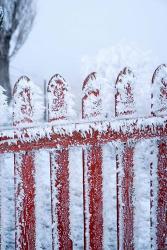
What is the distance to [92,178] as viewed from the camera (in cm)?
211

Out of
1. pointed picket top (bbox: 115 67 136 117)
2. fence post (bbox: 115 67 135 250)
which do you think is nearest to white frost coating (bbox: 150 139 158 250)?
fence post (bbox: 115 67 135 250)

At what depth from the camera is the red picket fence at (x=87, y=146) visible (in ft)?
6.62

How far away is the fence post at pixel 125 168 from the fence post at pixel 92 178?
0.41 feet

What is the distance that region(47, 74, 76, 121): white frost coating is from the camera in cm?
203

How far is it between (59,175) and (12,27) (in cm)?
1041

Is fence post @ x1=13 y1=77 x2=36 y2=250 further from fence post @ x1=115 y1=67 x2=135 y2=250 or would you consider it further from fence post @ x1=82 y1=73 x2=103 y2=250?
fence post @ x1=115 y1=67 x2=135 y2=250

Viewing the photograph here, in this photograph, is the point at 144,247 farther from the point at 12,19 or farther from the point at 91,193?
the point at 12,19

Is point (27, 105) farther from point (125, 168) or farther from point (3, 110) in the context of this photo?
point (125, 168)

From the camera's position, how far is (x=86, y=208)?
2139 millimetres

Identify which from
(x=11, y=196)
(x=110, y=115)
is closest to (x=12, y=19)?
(x=11, y=196)

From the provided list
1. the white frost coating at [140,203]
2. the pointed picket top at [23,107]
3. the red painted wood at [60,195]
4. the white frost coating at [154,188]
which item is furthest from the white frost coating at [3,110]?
the white frost coating at [154,188]

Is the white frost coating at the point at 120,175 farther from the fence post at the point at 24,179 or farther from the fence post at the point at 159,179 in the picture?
the fence post at the point at 24,179

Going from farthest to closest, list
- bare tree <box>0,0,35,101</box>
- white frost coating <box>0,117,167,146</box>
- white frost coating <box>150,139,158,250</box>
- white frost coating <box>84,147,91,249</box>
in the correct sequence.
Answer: bare tree <box>0,0,35,101</box> → white frost coating <box>150,139,158,250</box> → white frost coating <box>84,147,91,249</box> → white frost coating <box>0,117,167,146</box>

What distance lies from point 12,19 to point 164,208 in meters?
10.4
